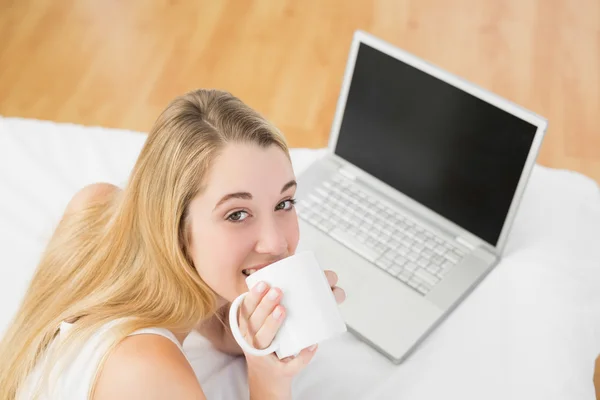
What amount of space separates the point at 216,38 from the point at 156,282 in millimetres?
1548

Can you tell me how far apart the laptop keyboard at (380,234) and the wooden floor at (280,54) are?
63 centimetres

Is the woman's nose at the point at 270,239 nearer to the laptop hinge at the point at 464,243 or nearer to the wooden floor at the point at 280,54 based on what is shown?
the laptop hinge at the point at 464,243

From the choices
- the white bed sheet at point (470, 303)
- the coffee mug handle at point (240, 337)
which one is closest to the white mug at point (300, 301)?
the coffee mug handle at point (240, 337)

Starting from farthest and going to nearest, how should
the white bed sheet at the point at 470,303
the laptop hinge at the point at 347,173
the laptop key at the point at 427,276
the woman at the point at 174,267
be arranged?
the laptop hinge at the point at 347,173
the laptop key at the point at 427,276
the white bed sheet at the point at 470,303
the woman at the point at 174,267

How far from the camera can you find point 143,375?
112 centimetres

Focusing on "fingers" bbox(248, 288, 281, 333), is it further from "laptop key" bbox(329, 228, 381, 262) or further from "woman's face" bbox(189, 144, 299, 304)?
"laptop key" bbox(329, 228, 381, 262)

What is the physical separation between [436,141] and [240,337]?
2.24 feet

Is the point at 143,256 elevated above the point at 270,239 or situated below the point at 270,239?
below

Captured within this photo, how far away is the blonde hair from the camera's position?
1.13 m

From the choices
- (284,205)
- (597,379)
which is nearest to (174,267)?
(284,205)

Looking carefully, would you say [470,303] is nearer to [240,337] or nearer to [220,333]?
A: [220,333]

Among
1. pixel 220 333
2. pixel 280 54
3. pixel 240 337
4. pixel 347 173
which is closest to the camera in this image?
pixel 240 337

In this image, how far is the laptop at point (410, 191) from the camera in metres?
1.44

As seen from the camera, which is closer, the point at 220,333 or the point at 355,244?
the point at 220,333
